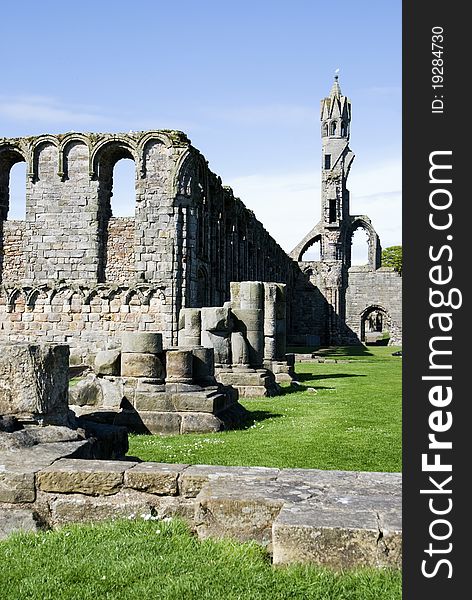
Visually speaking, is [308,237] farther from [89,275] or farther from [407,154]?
[407,154]

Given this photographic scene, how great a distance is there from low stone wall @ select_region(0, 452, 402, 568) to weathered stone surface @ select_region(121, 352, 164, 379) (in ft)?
17.6

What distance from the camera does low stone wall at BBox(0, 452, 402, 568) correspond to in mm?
3332

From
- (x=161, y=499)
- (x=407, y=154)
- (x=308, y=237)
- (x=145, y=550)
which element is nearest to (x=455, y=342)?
(x=407, y=154)

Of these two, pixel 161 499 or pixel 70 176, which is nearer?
pixel 161 499

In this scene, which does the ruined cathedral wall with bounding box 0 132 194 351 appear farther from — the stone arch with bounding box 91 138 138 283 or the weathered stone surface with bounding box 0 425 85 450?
the weathered stone surface with bounding box 0 425 85 450

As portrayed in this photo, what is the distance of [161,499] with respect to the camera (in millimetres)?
4316

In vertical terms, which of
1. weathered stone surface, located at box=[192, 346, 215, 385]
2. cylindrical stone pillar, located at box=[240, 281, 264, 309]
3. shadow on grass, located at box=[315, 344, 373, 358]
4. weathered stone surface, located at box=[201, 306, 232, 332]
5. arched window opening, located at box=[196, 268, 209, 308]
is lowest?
shadow on grass, located at box=[315, 344, 373, 358]

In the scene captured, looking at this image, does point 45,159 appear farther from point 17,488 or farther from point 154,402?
point 17,488

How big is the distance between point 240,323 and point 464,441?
42.1 ft

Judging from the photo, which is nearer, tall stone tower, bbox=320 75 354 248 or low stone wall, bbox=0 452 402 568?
low stone wall, bbox=0 452 402 568

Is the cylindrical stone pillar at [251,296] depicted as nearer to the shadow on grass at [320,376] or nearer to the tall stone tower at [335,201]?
the shadow on grass at [320,376]

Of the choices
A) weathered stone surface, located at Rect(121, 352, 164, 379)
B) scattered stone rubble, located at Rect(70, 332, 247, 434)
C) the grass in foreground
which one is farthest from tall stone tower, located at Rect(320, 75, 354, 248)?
the grass in foreground

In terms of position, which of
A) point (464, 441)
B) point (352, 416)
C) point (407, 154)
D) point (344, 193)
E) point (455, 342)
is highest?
point (344, 193)

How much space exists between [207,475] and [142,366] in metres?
6.13
